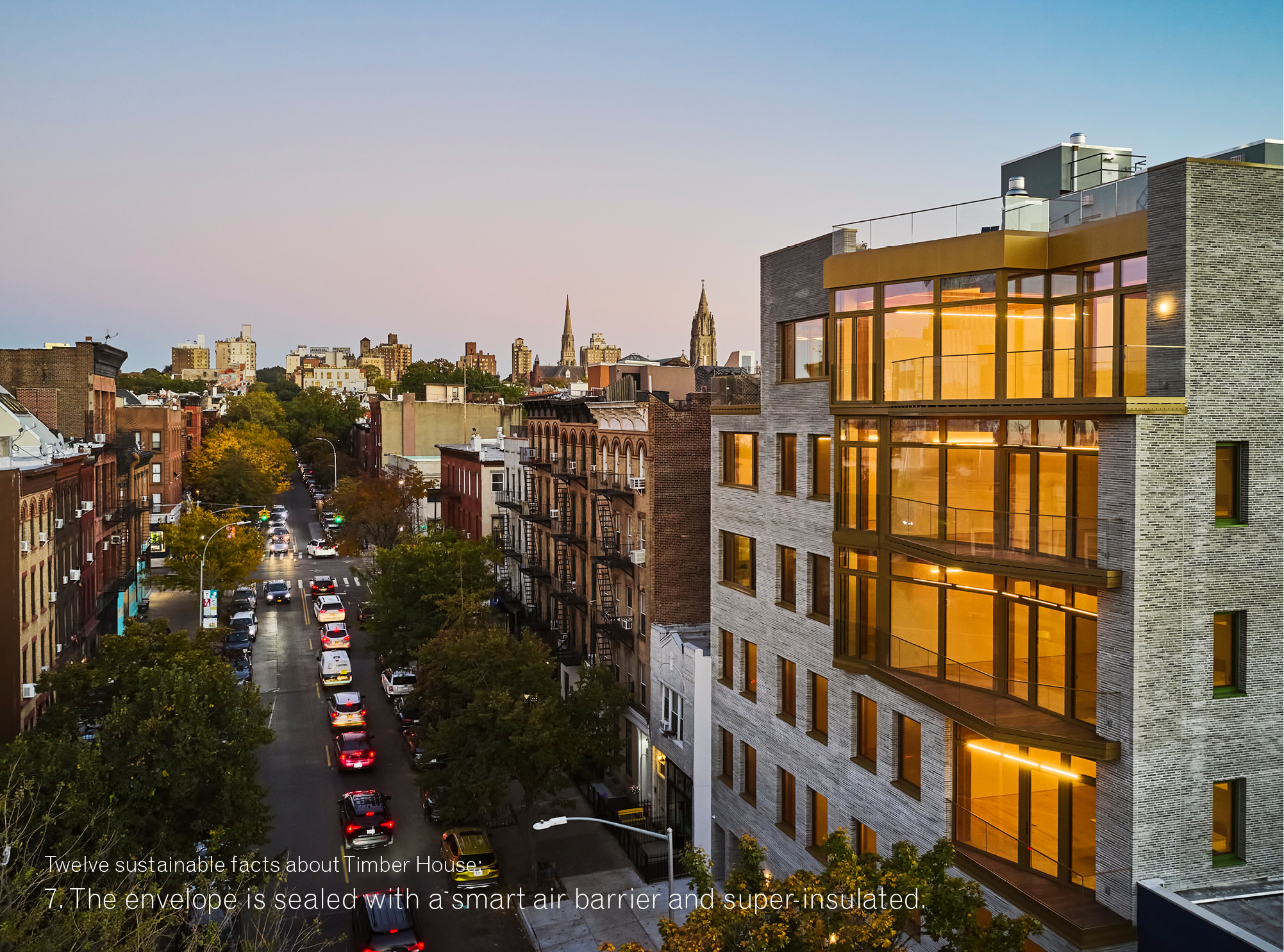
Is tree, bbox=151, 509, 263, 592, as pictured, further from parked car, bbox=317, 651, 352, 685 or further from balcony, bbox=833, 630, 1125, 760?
balcony, bbox=833, 630, 1125, 760

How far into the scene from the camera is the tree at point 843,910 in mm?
13852

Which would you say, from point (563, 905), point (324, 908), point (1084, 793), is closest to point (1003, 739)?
point (1084, 793)

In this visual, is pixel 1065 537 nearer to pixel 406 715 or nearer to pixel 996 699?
pixel 996 699

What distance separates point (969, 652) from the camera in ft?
64.5

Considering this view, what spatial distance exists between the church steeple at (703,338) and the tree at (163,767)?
125m

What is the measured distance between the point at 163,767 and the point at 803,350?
61.5 feet

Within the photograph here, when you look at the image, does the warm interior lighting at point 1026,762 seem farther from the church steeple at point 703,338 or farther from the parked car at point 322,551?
the church steeple at point 703,338

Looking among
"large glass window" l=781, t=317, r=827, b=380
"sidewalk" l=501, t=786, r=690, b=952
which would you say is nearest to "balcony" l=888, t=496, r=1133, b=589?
"large glass window" l=781, t=317, r=827, b=380

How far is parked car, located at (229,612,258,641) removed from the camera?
188 ft

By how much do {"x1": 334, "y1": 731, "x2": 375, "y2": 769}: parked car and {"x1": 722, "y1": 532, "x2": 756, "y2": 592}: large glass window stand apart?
56.8ft

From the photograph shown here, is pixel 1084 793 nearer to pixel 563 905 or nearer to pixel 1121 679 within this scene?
pixel 1121 679

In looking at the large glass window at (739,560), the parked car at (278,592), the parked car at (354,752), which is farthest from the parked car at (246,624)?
the large glass window at (739,560)

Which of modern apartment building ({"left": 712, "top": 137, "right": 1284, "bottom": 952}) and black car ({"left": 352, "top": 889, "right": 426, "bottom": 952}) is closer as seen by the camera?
modern apartment building ({"left": 712, "top": 137, "right": 1284, "bottom": 952})

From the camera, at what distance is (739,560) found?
2886 centimetres
